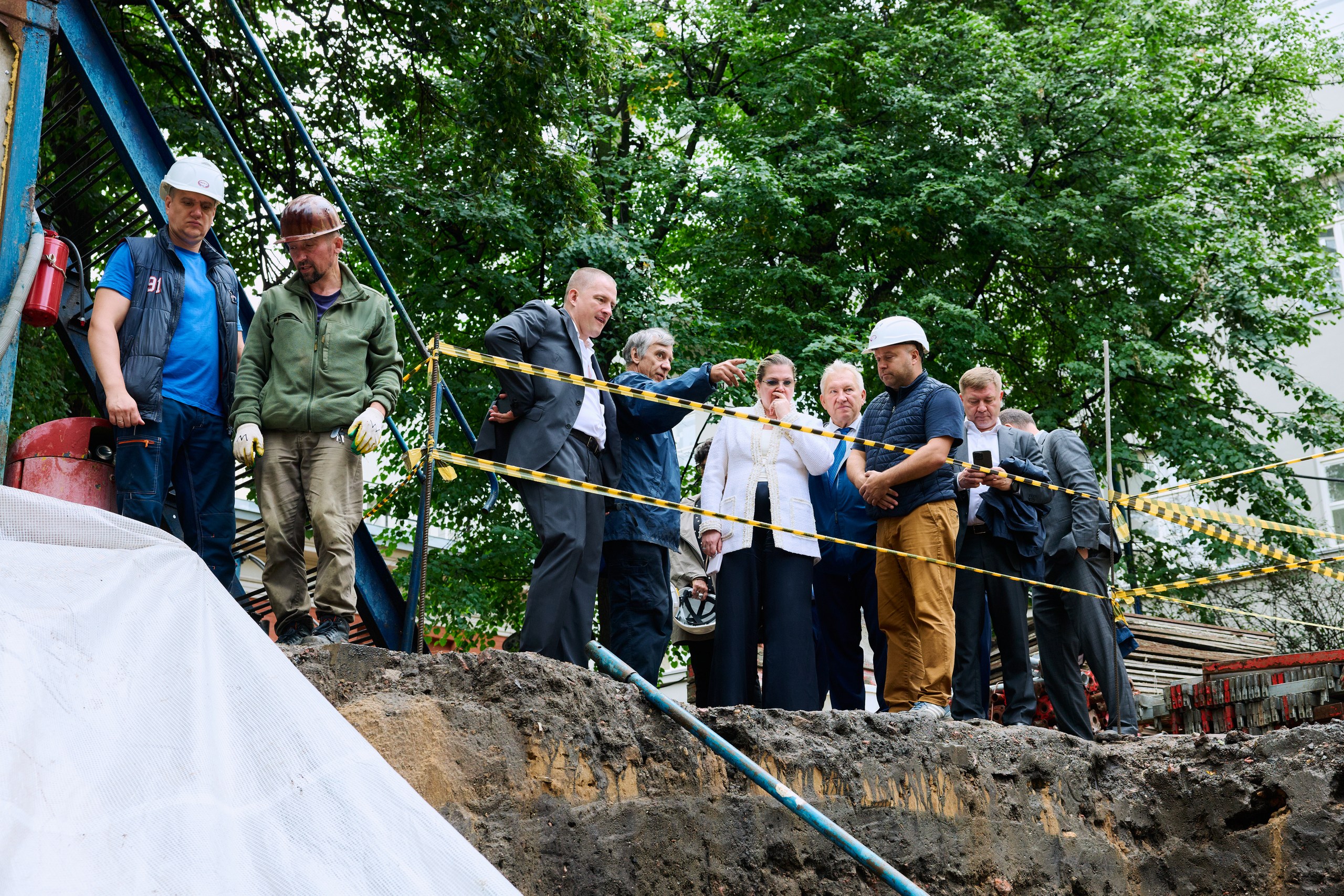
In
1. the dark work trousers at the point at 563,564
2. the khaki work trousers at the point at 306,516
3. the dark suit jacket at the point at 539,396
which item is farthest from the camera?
the dark suit jacket at the point at 539,396

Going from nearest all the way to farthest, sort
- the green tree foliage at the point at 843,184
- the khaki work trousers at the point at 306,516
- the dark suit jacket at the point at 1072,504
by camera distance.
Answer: the khaki work trousers at the point at 306,516, the dark suit jacket at the point at 1072,504, the green tree foliage at the point at 843,184

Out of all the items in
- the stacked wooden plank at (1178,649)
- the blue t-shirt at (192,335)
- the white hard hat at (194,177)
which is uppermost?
the white hard hat at (194,177)

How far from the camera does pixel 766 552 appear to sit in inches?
215

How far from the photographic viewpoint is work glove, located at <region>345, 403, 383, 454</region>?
14.2 feet

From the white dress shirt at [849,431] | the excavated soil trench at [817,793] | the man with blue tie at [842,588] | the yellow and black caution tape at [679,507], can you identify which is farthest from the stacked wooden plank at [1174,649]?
the excavated soil trench at [817,793]

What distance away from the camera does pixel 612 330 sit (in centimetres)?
1173

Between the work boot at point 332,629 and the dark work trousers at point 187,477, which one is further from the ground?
the dark work trousers at point 187,477

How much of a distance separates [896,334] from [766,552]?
1169 millimetres

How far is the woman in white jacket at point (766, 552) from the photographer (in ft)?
17.2

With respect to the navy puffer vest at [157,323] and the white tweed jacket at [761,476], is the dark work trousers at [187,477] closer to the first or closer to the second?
the navy puffer vest at [157,323]

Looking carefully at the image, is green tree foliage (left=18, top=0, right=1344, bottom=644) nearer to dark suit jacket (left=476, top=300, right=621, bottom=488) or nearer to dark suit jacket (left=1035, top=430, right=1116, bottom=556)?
dark suit jacket (left=476, top=300, right=621, bottom=488)

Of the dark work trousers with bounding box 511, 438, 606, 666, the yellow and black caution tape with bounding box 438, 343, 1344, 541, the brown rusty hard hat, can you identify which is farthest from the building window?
the brown rusty hard hat

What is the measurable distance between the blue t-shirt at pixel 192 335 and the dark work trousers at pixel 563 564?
1.25 meters

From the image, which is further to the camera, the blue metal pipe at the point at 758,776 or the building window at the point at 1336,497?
the building window at the point at 1336,497
